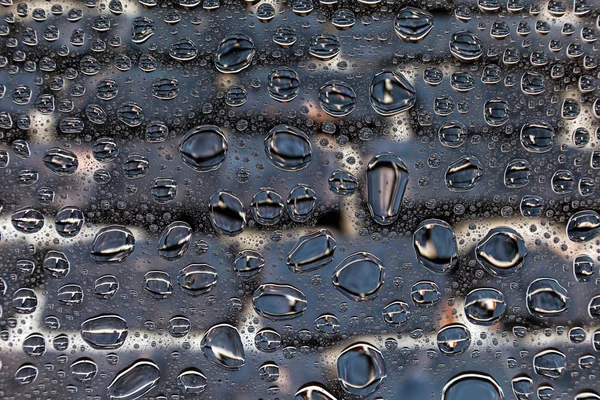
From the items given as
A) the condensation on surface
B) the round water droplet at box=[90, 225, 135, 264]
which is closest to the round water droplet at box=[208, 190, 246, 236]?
the condensation on surface

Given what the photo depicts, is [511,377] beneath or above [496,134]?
beneath

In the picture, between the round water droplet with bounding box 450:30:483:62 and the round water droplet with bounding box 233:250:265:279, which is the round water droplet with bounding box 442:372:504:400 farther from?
the round water droplet with bounding box 450:30:483:62

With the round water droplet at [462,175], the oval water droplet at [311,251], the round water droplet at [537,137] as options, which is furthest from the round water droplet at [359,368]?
the round water droplet at [537,137]

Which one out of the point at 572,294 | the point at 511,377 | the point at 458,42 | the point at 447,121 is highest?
the point at 458,42

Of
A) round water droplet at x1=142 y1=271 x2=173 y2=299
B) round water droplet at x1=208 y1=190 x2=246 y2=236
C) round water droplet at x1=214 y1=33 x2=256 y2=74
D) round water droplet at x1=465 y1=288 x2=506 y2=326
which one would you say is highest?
round water droplet at x1=214 y1=33 x2=256 y2=74

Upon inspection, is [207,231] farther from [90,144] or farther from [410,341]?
[410,341]

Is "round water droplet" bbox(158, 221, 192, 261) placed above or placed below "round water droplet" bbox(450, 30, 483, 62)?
below

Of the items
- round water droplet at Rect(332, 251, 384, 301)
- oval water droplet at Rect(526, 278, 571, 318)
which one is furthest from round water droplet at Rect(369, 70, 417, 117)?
oval water droplet at Rect(526, 278, 571, 318)

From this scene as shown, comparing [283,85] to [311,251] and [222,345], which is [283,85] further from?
[222,345]

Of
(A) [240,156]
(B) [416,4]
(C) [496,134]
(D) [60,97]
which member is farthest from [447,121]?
(D) [60,97]

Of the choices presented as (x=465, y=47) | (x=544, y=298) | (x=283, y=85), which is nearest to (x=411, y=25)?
(x=465, y=47)
